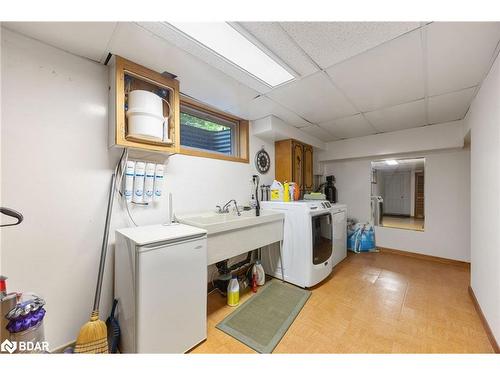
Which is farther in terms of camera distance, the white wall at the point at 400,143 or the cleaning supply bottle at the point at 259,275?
the white wall at the point at 400,143

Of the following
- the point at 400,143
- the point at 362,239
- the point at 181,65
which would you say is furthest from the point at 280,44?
the point at 362,239

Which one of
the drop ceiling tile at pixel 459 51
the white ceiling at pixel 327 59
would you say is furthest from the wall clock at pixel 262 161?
the drop ceiling tile at pixel 459 51

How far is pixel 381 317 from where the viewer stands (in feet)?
5.63

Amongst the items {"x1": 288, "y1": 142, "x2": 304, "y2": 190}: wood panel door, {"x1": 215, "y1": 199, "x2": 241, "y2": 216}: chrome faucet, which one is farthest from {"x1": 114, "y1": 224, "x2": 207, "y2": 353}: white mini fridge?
{"x1": 288, "y1": 142, "x2": 304, "y2": 190}: wood panel door

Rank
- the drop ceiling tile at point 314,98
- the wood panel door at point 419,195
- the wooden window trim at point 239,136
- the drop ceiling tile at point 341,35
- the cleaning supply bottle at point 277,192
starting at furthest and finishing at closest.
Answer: the wood panel door at point 419,195 → the cleaning supply bottle at point 277,192 → the wooden window trim at point 239,136 → the drop ceiling tile at point 314,98 → the drop ceiling tile at point 341,35

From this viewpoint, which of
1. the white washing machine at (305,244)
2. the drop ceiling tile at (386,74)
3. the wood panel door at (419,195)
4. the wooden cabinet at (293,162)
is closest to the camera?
the drop ceiling tile at (386,74)

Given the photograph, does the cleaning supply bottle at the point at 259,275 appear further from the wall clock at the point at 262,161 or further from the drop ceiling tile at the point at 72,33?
the drop ceiling tile at the point at 72,33

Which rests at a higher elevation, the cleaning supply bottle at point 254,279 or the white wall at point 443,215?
the white wall at point 443,215

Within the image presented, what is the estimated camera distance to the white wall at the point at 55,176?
3.84ft

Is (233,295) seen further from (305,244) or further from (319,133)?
(319,133)

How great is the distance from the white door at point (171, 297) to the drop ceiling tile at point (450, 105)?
9.56 feet

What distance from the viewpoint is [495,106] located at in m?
1.38
